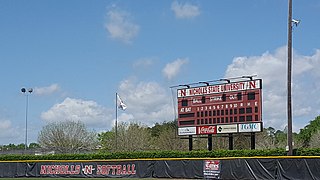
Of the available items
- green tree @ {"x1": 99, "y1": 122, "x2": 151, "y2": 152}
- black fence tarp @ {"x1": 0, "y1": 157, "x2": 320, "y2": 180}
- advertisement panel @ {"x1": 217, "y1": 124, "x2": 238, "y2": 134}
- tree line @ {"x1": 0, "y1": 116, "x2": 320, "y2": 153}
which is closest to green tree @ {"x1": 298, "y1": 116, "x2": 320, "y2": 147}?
tree line @ {"x1": 0, "y1": 116, "x2": 320, "y2": 153}

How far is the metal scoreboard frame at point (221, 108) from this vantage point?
34.5m

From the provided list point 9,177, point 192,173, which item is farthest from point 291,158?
point 9,177

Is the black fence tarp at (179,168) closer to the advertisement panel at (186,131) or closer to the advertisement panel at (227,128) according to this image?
the advertisement panel at (186,131)

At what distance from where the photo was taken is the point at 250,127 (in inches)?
1361

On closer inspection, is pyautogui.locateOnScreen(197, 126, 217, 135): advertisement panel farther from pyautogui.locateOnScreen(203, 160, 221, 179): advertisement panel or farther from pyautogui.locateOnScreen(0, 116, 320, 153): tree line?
pyautogui.locateOnScreen(0, 116, 320, 153): tree line

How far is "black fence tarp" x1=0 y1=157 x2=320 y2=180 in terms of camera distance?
3003 centimetres

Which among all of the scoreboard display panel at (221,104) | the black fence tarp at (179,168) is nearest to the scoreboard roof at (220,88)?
the scoreboard display panel at (221,104)

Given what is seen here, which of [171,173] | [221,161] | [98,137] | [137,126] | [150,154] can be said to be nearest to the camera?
[221,161]

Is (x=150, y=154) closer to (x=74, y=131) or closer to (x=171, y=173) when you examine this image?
(x=171, y=173)

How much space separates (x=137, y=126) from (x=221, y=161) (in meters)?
53.7

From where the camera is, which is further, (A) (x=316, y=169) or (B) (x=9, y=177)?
(B) (x=9, y=177)

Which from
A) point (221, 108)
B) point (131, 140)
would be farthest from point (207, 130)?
point (131, 140)

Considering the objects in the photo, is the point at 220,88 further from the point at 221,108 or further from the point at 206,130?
the point at 206,130

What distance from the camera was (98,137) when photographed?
9988cm
